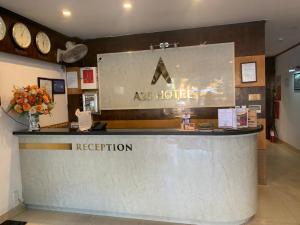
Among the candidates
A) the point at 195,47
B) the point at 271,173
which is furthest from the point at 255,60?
the point at 271,173

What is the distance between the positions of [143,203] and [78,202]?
2.79ft

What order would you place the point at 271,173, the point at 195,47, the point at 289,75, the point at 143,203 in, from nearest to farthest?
the point at 143,203, the point at 195,47, the point at 271,173, the point at 289,75

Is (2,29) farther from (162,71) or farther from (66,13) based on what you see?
(162,71)

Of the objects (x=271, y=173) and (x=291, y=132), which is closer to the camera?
(x=271, y=173)

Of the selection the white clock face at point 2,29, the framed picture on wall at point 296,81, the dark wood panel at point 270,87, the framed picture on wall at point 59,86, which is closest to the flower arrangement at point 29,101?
the white clock face at point 2,29

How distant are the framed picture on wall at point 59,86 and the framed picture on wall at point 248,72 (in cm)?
298

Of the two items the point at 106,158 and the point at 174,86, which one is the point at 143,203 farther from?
the point at 174,86

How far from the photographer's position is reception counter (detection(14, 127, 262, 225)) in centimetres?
265

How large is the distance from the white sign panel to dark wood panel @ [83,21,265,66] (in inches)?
4.3

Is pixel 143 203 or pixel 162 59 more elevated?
pixel 162 59

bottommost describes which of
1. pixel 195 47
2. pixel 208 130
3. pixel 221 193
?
pixel 221 193

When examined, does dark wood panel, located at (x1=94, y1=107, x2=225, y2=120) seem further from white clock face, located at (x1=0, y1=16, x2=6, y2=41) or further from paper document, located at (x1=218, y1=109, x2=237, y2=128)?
white clock face, located at (x1=0, y1=16, x2=6, y2=41)

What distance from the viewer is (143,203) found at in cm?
289

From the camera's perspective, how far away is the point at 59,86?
168 inches
